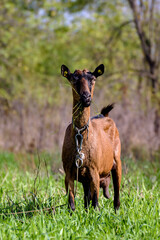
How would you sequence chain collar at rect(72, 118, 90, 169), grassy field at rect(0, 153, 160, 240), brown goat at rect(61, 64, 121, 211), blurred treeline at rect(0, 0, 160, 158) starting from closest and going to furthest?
grassy field at rect(0, 153, 160, 240) < brown goat at rect(61, 64, 121, 211) < chain collar at rect(72, 118, 90, 169) < blurred treeline at rect(0, 0, 160, 158)

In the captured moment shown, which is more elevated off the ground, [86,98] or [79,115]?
[86,98]

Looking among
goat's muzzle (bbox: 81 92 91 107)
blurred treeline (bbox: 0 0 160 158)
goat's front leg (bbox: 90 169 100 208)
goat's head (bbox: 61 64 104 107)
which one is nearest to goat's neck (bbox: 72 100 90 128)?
goat's head (bbox: 61 64 104 107)

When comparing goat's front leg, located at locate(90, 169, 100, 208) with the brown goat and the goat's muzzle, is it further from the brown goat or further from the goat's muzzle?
the goat's muzzle

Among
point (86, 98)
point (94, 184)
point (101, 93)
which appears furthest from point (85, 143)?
point (101, 93)

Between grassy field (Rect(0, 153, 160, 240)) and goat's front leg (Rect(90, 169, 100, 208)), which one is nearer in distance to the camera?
grassy field (Rect(0, 153, 160, 240))

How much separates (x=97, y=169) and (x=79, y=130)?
54cm

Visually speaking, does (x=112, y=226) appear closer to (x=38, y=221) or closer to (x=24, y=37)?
(x=38, y=221)

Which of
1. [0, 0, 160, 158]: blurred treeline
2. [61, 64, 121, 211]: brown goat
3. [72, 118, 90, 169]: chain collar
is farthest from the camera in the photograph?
[0, 0, 160, 158]: blurred treeline

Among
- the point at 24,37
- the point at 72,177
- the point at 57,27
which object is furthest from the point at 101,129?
the point at 57,27

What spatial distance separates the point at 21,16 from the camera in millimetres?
16438

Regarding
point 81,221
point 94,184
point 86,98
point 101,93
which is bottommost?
point 81,221

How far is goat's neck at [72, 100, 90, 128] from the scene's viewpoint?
3972mm

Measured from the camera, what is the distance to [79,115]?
4.01 m

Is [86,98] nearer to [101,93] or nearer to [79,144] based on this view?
[79,144]
